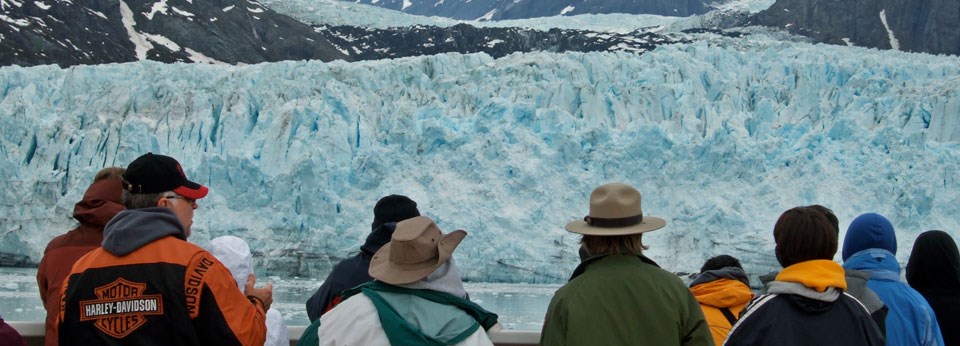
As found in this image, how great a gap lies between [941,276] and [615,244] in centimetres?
137

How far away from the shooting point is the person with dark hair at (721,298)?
7.82ft

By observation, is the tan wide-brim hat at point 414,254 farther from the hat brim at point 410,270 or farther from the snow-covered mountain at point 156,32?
the snow-covered mountain at point 156,32

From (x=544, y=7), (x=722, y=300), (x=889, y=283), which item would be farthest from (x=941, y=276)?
(x=544, y=7)

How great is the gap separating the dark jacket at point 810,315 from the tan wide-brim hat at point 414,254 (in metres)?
0.73

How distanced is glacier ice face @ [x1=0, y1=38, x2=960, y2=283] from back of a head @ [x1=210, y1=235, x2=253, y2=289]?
10951 millimetres

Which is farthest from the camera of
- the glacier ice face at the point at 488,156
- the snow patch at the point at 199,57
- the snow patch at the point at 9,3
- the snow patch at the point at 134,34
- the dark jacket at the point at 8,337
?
the snow patch at the point at 199,57

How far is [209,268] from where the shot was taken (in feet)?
5.74

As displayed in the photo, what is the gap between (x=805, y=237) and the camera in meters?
2.00

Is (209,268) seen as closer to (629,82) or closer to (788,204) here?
(788,204)

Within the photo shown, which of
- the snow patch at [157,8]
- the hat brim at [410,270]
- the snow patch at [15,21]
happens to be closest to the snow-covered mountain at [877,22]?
the snow patch at [157,8]

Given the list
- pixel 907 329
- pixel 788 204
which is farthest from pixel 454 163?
pixel 907 329

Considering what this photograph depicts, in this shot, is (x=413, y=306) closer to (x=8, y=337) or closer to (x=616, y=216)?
(x=616, y=216)

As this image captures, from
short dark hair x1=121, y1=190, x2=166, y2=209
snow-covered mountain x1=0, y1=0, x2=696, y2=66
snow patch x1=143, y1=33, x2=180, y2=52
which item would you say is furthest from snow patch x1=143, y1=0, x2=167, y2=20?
short dark hair x1=121, y1=190, x2=166, y2=209

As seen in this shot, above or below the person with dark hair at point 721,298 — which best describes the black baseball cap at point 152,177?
above
